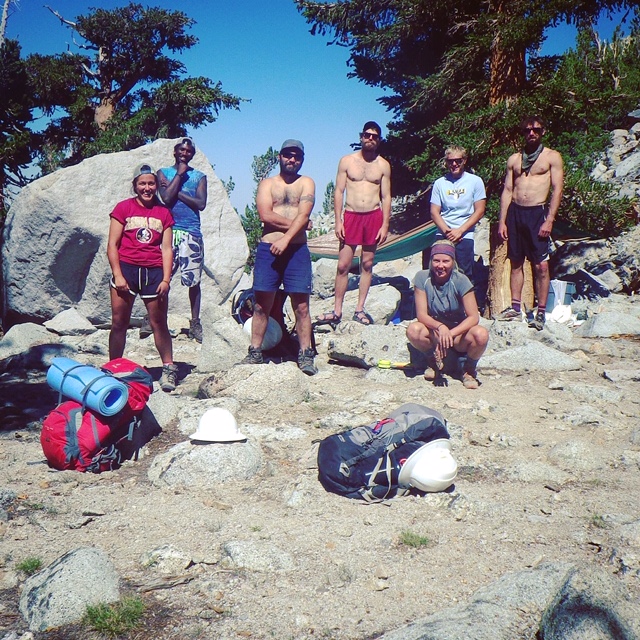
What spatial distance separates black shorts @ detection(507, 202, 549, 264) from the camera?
6418mm

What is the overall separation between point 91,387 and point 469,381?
280 cm

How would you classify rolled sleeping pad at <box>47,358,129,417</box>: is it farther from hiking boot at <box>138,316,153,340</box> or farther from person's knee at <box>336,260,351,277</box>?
hiking boot at <box>138,316,153,340</box>

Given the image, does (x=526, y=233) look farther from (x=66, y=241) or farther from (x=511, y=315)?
(x=66, y=241)

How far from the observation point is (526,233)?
257 inches

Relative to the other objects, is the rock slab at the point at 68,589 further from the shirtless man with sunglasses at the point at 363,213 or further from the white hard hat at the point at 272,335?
the shirtless man with sunglasses at the point at 363,213

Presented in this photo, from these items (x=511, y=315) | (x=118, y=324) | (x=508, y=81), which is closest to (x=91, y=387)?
(x=118, y=324)

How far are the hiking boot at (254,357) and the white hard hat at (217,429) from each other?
1.40 meters

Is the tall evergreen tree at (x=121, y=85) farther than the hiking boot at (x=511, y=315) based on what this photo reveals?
Yes

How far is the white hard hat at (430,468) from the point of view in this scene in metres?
3.29

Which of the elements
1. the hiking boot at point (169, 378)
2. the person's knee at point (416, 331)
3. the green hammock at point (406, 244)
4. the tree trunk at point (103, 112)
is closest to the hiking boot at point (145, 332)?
the hiking boot at point (169, 378)

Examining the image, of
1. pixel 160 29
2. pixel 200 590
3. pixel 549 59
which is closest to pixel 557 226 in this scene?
pixel 549 59

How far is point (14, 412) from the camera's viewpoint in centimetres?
493

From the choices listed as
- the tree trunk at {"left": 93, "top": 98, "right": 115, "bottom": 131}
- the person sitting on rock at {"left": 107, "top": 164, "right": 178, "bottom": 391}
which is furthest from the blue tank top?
the tree trunk at {"left": 93, "top": 98, "right": 115, "bottom": 131}

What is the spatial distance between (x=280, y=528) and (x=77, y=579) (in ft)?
3.07
